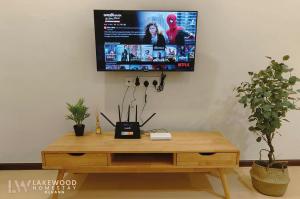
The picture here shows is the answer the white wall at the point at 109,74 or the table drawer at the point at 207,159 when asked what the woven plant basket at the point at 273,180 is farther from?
the white wall at the point at 109,74

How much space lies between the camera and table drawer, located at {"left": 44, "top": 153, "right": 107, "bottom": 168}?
1.95m

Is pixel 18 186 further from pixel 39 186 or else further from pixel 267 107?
pixel 267 107

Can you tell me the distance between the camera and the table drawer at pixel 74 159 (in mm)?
1952

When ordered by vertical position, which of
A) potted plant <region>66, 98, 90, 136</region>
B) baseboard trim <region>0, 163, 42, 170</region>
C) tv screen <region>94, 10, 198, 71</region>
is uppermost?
tv screen <region>94, 10, 198, 71</region>

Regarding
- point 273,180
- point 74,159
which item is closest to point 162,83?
point 74,159

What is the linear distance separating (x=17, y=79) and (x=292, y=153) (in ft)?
10.5

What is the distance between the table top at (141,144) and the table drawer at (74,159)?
4cm

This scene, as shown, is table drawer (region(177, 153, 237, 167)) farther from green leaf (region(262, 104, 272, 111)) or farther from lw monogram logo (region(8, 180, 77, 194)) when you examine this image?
lw monogram logo (region(8, 180, 77, 194))

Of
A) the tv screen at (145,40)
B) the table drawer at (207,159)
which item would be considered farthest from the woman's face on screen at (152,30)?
the table drawer at (207,159)

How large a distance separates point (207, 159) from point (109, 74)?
1317 mm

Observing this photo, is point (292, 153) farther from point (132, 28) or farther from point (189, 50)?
point (132, 28)

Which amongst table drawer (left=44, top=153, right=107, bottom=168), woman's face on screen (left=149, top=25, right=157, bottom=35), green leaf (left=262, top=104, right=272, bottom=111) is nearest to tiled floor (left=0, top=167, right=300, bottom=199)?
table drawer (left=44, top=153, right=107, bottom=168)

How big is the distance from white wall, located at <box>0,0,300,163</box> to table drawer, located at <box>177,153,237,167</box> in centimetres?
63

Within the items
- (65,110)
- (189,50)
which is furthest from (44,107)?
(189,50)
